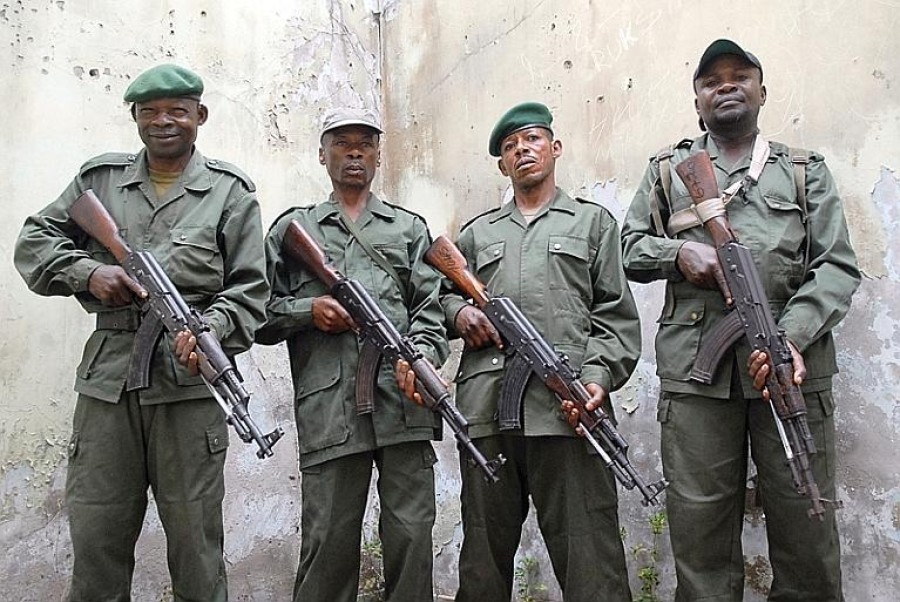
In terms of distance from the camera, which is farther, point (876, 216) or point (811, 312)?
point (876, 216)

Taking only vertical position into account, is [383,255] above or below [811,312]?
above

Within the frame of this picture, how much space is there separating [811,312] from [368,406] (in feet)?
5.56

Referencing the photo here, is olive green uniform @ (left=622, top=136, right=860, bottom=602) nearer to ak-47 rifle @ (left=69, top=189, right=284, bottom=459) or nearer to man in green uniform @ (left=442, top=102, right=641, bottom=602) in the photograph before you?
man in green uniform @ (left=442, top=102, right=641, bottom=602)

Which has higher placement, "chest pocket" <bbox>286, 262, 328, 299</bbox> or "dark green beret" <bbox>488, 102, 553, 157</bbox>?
"dark green beret" <bbox>488, 102, 553, 157</bbox>

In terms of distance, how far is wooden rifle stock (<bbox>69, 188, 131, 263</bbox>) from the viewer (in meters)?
3.39

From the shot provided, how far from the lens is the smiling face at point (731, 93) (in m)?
3.68

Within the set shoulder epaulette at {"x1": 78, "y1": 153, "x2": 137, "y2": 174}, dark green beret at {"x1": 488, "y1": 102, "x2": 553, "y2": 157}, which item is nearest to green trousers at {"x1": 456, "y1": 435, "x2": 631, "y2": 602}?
dark green beret at {"x1": 488, "y1": 102, "x2": 553, "y2": 157}

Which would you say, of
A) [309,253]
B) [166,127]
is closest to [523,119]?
[309,253]

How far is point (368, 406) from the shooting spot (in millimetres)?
3676

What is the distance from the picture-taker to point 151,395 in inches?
133

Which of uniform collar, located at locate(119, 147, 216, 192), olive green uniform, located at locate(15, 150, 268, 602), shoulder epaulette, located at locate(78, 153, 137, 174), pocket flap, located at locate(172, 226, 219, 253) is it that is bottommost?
olive green uniform, located at locate(15, 150, 268, 602)

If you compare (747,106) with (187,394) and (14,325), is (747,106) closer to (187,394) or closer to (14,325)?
(187,394)

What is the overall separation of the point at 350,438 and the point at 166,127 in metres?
1.38

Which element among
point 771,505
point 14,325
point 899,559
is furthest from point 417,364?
point 899,559
